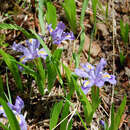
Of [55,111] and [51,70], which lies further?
[51,70]

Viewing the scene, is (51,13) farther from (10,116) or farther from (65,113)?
(10,116)

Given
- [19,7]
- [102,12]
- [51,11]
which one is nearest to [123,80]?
[102,12]

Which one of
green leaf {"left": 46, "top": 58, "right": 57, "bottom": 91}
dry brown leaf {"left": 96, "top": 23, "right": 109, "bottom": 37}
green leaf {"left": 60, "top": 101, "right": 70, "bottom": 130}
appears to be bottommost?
green leaf {"left": 60, "top": 101, "right": 70, "bottom": 130}

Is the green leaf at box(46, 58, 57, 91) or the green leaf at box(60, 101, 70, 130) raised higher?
the green leaf at box(46, 58, 57, 91)

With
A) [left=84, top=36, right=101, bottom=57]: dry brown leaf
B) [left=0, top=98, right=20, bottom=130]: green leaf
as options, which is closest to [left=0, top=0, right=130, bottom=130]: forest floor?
[left=84, top=36, right=101, bottom=57]: dry brown leaf

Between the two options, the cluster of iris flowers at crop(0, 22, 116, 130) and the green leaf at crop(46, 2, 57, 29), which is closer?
the cluster of iris flowers at crop(0, 22, 116, 130)

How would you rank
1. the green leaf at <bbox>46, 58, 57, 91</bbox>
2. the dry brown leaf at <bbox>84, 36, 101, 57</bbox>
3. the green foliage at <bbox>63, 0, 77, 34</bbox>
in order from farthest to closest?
the dry brown leaf at <bbox>84, 36, 101, 57</bbox>
the green foliage at <bbox>63, 0, 77, 34</bbox>
the green leaf at <bbox>46, 58, 57, 91</bbox>

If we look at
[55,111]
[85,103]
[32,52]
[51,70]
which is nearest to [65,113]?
[55,111]

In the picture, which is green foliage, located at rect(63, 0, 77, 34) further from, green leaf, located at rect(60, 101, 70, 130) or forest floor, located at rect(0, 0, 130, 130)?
green leaf, located at rect(60, 101, 70, 130)

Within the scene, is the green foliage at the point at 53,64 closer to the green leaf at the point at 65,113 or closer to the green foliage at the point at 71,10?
the green leaf at the point at 65,113

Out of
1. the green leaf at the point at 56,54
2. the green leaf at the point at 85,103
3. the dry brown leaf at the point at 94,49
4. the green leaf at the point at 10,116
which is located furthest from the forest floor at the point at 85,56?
the green leaf at the point at 10,116

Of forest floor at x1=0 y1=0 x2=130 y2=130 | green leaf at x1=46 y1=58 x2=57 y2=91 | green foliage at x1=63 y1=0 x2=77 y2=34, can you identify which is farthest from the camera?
green foliage at x1=63 y1=0 x2=77 y2=34

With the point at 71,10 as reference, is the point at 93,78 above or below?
below
